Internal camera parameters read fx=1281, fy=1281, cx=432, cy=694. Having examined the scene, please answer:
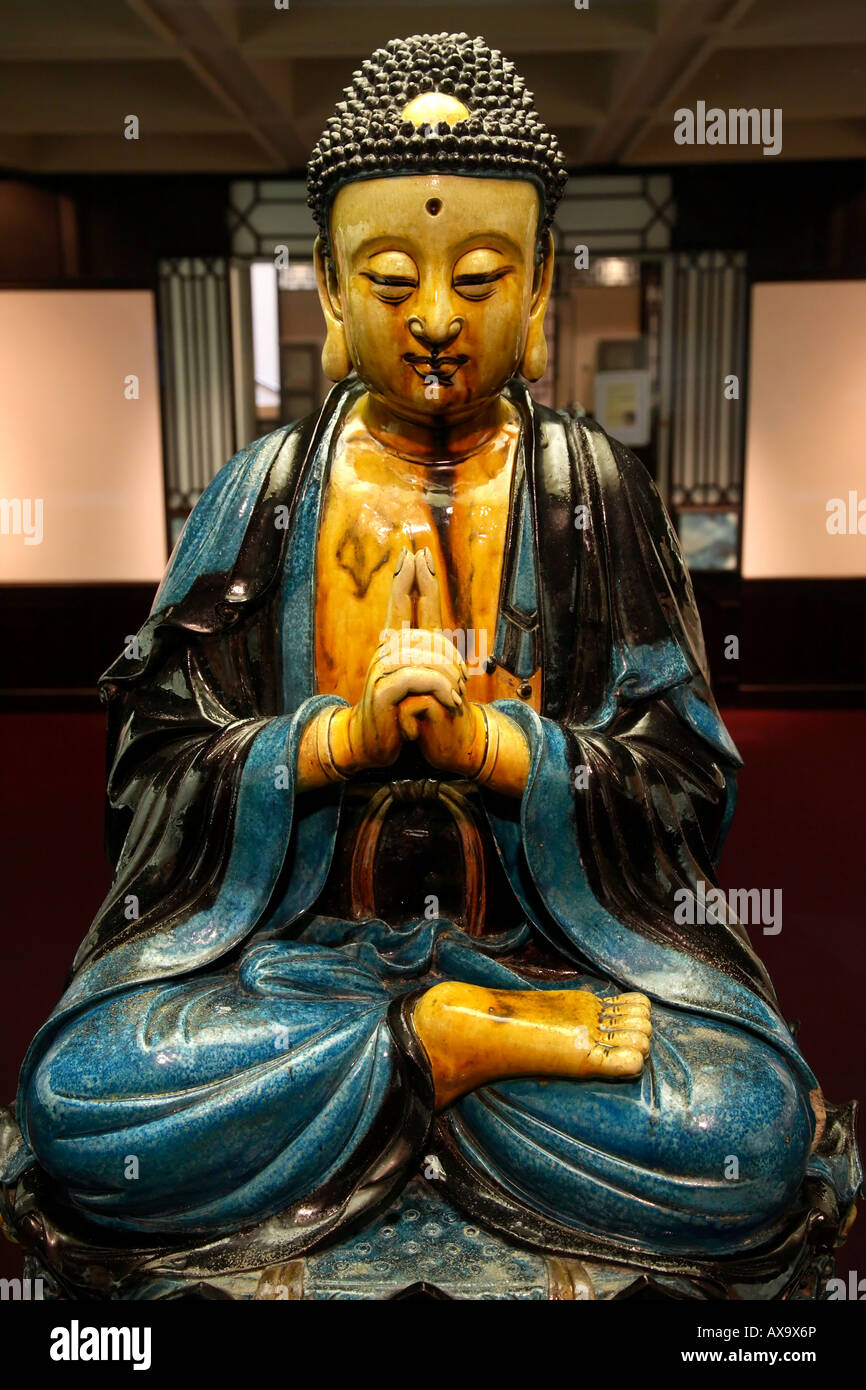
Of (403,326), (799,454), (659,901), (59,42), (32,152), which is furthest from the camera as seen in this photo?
(799,454)

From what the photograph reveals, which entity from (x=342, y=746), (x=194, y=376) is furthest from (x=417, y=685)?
(x=194, y=376)

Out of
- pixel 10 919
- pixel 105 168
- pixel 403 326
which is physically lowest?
pixel 10 919

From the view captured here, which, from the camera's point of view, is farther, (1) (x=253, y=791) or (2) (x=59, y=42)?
(2) (x=59, y=42)

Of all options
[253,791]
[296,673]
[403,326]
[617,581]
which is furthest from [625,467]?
[253,791]

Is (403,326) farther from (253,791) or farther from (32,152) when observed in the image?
(32,152)

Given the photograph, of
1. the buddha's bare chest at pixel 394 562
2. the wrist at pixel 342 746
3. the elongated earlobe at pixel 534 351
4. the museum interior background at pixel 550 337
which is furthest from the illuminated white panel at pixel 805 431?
the wrist at pixel 342 746

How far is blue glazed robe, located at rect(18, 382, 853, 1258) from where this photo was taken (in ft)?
6.41

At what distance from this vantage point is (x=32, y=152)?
3.04 metres

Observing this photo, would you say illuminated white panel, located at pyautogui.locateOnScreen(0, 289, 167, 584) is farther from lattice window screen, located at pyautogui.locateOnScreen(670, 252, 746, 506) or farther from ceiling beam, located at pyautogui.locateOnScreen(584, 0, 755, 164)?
lattice window screen, located at pyautogui.locateOnScreen(670, 252, 746, 506)

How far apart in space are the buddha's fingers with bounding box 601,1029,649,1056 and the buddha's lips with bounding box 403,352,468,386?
3.66ft

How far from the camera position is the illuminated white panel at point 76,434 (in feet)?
11.1

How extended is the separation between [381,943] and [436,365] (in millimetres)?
1026

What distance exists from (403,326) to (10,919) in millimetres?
2262

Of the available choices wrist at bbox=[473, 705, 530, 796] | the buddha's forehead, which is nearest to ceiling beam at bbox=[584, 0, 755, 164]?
the buddha's forehead
